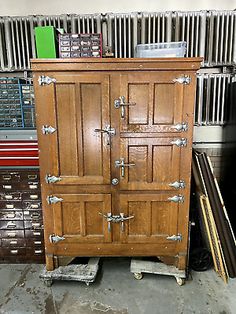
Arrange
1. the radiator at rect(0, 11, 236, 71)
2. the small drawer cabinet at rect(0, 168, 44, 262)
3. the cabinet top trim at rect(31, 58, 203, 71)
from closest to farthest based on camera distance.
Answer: the cabinet top trim at rect(31, 58, 203, 71) → the small drawer cabinet at rect(0, 168, 44, 262) → the radiator at rect(0, 11, 236, 71)

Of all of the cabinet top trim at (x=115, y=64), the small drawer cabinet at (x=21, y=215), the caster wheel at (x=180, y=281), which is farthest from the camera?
the small drawer cabinet at (x=21, y=215)

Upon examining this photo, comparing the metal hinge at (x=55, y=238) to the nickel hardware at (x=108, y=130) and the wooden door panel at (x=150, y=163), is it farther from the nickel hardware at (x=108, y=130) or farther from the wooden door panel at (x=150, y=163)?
the nickel hardware at (x=108, y=130)

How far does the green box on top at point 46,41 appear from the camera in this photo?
6.51 feet

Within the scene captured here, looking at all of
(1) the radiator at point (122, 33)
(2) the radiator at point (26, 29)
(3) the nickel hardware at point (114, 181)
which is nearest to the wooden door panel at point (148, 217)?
(3) the nickel hardware at point (114, 181)

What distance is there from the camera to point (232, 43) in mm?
2549

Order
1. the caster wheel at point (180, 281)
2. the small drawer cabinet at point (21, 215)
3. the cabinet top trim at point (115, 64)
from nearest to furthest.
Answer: the cabinet top trim at point (115, 64) < the caster wheel at point (180, 281) < the small drawer cabinet at point (21, 215)

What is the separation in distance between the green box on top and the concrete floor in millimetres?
1912

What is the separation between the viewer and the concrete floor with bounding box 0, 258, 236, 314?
1.99 meters

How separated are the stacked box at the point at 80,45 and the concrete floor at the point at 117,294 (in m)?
1.91

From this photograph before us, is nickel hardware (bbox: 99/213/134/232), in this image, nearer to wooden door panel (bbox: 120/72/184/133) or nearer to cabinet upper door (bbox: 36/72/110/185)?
cabinet upper door (bbox: 36/72/110/185)

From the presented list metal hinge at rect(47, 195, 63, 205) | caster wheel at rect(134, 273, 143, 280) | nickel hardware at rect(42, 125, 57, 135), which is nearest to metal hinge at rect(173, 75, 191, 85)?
nickel hardware at rect(42, 125, 57, 135)

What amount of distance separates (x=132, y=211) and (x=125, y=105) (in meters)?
0.87

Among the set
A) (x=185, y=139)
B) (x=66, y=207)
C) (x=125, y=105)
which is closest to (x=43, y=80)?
(x=125, y=105)

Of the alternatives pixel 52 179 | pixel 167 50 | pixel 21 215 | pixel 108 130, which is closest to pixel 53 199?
pixel 52 179
